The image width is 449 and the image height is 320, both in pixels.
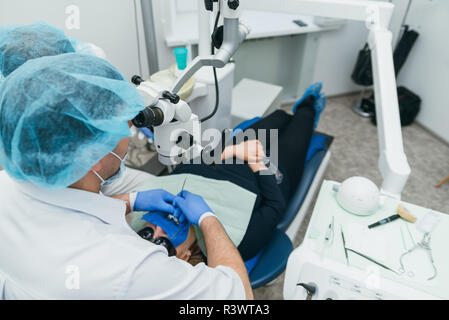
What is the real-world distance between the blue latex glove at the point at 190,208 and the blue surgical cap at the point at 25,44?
0.70m

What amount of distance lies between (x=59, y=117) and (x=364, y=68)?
2.63m

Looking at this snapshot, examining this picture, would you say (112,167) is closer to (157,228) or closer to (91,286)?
(91,286)

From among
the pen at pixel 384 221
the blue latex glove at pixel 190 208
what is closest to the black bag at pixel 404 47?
the pen at pixel 384 221

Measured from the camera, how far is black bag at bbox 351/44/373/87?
8.36 feet

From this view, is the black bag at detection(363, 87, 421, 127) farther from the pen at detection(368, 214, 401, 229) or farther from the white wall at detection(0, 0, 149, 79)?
the white wall at detection(0, 0, 149, 79)

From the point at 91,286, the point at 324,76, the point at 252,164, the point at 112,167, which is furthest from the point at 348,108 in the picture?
the point at 91,286

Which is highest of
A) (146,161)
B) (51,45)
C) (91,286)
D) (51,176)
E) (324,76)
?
(51,45)

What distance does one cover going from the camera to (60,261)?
0.57 m

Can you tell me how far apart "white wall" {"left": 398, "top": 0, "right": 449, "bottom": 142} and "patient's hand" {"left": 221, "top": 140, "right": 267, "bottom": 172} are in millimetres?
1990

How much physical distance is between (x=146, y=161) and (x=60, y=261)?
5.50 feet

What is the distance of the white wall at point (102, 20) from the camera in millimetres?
1518

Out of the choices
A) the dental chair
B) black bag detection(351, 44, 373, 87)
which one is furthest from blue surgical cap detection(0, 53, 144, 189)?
black bag detection(351, 44, 373, 87)

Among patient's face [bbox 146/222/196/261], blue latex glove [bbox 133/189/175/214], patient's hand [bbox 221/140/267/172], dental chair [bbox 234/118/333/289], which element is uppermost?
patient's hand [bbox 221/140/267/172]

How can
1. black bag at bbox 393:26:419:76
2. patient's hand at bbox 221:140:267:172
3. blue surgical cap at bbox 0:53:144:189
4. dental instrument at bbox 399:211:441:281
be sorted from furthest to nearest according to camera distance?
black bag at bbox 393:26:419:76 < patient's hand at bbox 221:140:267:172 < dental instrument at bbox 399:211:441:281 < blue surgical cap at bbox 0:53:144:189
